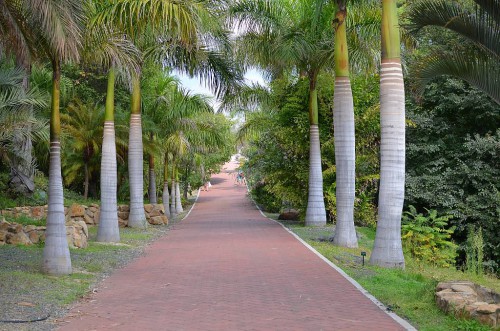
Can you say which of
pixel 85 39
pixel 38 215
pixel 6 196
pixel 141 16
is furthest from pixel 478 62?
pixel 6 196

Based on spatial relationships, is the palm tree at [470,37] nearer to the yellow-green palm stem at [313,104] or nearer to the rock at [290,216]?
the yellow-green palm stem at [313,104]

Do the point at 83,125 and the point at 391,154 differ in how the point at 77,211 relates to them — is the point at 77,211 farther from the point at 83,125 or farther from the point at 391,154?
the point at 391,154

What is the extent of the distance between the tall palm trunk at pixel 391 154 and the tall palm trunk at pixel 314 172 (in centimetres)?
1021

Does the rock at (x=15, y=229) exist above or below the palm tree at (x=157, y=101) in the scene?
below

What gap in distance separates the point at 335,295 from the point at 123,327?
3.40m

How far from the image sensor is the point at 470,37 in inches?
412

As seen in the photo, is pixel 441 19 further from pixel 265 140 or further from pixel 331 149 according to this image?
pixel 265 140

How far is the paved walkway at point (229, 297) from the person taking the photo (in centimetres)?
757

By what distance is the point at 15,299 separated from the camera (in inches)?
343

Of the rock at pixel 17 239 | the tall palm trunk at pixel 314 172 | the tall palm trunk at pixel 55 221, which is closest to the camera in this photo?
the tall palm trunk at pixel 55 221

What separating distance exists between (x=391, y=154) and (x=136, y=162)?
494 inches

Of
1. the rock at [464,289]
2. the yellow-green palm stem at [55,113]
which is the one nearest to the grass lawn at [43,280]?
the yellow-green palm stem at [55,113]

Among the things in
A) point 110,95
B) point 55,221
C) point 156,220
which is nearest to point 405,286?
point 55,221

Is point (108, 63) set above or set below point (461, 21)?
above
